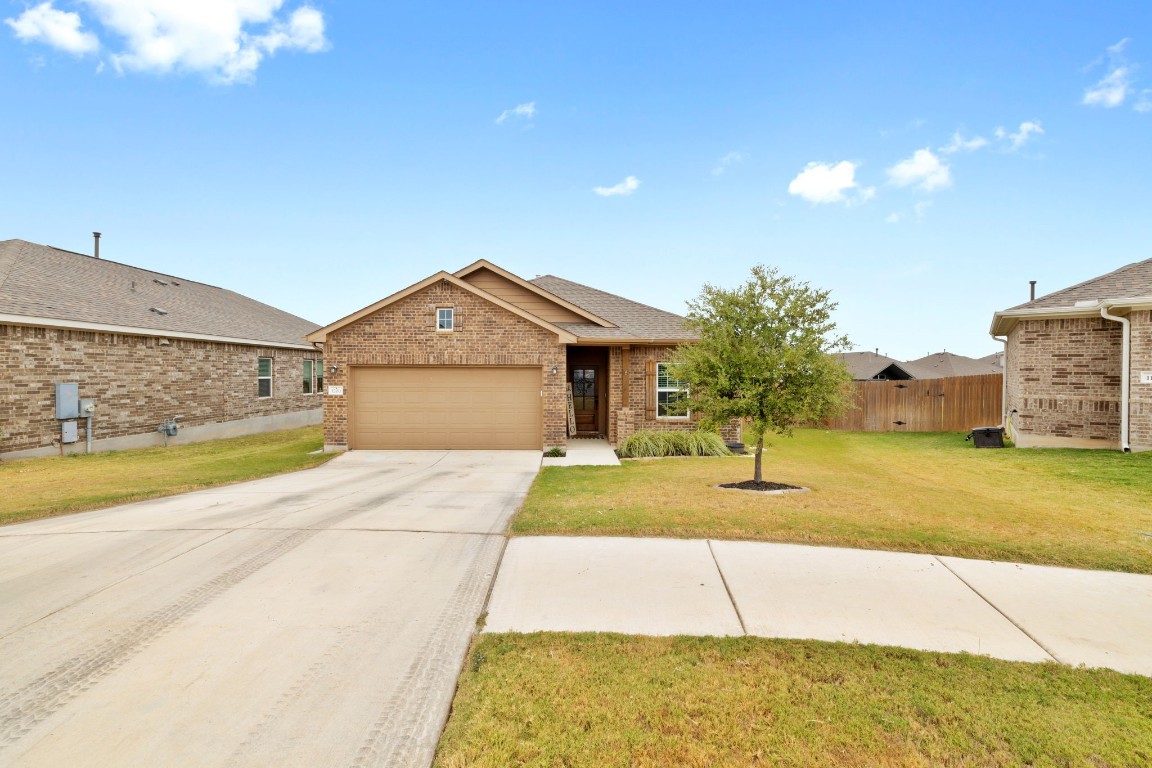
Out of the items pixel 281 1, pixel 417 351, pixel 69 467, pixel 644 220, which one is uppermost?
pixel 281 1

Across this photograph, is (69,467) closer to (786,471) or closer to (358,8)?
(358,8)

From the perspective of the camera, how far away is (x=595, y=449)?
14195 mm

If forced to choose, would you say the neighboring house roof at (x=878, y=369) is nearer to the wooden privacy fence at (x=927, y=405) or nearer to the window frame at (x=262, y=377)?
the wooden privacy fence at (x=927, y=405)

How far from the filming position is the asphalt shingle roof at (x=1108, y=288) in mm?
13109

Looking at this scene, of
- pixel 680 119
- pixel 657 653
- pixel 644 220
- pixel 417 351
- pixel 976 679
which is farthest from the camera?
pixel 644 220

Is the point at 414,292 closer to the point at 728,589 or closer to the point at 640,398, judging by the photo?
the point at 640,398

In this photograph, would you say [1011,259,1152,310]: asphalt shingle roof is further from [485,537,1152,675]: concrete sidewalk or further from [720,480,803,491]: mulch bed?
[485,537,1152,675]: concrete sidewalk

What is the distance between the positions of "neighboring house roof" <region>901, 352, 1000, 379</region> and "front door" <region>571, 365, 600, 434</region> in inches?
989

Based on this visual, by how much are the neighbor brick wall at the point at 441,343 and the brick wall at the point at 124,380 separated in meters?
6.55

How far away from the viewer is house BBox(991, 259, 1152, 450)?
40.8 ft

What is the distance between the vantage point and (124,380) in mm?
15344

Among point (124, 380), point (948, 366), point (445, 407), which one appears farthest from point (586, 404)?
point (948, 366)

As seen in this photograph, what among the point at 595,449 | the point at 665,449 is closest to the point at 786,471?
the point at 665,449

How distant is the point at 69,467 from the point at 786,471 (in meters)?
15.5
